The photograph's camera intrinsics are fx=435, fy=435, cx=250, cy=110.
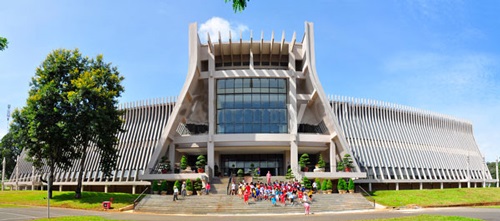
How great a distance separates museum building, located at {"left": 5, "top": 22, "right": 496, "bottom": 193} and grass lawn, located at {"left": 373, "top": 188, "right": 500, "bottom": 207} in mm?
4131

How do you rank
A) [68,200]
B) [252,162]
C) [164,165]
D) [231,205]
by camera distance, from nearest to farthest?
[231,205]
[68,200]
[164,165]
[252,162]

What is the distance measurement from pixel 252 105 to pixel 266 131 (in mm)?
3146

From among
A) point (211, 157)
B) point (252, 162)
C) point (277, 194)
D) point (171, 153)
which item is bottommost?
point (277, 194)

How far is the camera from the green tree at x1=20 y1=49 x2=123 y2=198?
113 feet

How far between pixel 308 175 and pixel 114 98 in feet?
60.8

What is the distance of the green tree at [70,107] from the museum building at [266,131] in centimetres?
701

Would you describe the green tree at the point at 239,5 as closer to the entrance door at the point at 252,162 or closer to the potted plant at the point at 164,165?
the potted plant at the point at 164,165

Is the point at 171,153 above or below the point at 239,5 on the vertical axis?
below

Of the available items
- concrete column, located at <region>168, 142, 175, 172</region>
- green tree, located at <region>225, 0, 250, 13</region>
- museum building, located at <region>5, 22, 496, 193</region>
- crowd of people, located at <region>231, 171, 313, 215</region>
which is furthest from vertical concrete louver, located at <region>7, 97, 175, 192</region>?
green tree, located at <region>225, 0, 250, 13</region>

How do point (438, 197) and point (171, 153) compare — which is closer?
point (438, 197)

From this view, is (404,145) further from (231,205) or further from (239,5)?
(239,5)

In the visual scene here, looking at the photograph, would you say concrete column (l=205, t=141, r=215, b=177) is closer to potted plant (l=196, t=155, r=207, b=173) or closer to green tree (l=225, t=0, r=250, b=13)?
potted plant (l=196, t=155, r=207, b=173)

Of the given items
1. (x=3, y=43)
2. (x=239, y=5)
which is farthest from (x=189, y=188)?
(x=239, y=5)

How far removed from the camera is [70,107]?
3588cm
